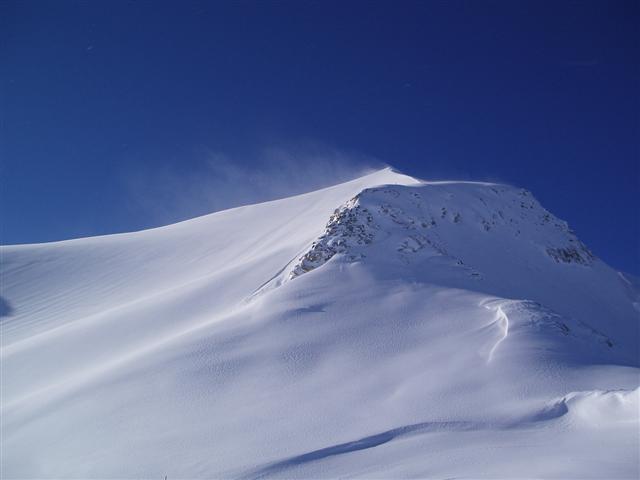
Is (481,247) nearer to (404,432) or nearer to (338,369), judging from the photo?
(338,369)

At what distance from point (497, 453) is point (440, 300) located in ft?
21.6

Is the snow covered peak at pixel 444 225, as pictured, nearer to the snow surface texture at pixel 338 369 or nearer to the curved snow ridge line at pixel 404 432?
the snow surface texture at pixel 338 369

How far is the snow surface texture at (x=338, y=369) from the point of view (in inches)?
258

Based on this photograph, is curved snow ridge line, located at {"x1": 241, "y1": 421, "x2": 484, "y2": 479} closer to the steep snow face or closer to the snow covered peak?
the steep snow face

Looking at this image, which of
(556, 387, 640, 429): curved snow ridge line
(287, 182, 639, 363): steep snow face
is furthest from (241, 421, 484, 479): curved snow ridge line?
(287, 182, 639, 363): steep snow face

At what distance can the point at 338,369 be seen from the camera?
9.49 meters

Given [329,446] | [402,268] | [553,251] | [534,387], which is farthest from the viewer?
[553,251]

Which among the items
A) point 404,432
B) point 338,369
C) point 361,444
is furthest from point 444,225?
point 361,444

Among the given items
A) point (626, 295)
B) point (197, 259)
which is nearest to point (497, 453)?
point (197, 259)

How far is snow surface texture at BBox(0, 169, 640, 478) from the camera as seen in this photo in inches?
258

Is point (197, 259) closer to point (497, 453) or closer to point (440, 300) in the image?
point (440, 300)

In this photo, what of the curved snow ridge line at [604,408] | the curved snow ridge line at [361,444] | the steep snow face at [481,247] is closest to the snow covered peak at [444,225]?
the steep snow face at [481,247]

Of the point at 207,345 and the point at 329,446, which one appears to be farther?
the point at 207,345

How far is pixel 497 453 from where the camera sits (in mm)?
6027
